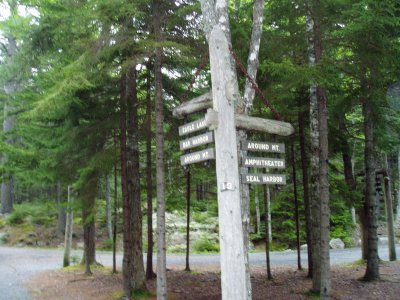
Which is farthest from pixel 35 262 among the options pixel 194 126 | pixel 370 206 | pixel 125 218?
pixel 194 126

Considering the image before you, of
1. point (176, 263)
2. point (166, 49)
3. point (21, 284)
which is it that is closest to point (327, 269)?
point (166, 49)

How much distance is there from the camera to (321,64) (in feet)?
28.4

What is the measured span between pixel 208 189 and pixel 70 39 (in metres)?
26.8

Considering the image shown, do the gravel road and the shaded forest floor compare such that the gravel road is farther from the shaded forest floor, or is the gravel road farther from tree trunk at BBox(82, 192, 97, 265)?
tree trunk at BBox(82, 192, 97, 265)

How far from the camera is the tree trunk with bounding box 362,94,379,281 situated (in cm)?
1295

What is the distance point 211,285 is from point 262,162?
348 inches

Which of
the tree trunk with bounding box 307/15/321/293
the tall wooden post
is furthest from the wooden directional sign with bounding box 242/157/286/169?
the tree trunk with bounding box 307/15/321/293

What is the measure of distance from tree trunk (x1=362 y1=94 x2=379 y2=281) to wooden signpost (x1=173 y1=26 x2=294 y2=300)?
27.7 ft

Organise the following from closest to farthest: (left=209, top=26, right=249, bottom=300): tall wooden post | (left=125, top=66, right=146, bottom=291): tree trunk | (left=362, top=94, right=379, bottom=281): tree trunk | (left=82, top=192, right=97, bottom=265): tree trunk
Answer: (left=209, top=26, right=249, bottom=300): tall wooden post
(left=125, top=66, right=146, bottom=291): tree trunk
(left=82, top=192, right=97, bottom=265): tree trunk
(left=362, top=94, right=379, bottom=281): tree trunk

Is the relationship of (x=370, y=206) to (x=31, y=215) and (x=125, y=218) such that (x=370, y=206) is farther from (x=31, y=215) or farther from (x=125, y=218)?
(x=31, y=215)

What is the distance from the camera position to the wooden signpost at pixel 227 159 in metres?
5.11

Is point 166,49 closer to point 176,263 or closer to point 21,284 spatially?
point 21,284

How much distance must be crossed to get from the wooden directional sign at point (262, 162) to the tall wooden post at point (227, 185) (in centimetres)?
27

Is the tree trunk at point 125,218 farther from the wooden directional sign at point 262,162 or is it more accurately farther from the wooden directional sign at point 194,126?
the wooden directional sign at point 262,162
